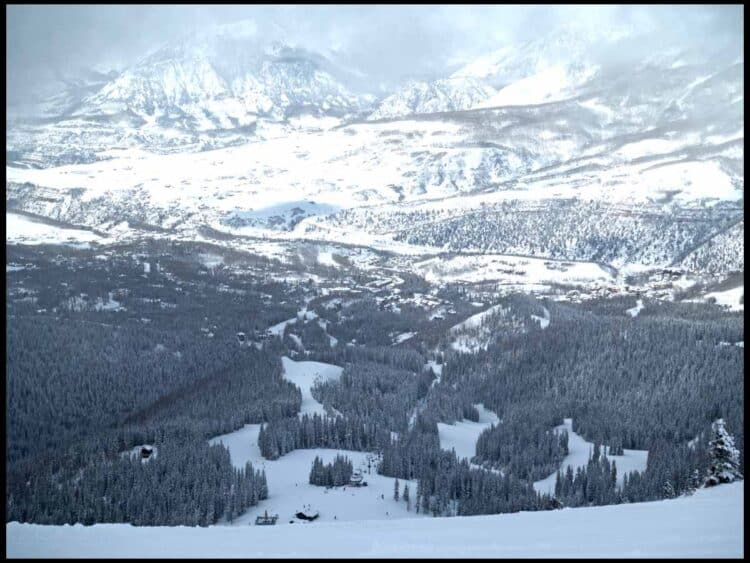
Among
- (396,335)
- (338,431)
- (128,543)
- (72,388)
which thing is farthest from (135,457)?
(396,335)

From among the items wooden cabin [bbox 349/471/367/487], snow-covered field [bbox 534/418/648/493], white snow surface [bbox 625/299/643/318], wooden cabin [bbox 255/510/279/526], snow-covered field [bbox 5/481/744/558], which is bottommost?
wooden cabin [bbox 255/510/279/526]

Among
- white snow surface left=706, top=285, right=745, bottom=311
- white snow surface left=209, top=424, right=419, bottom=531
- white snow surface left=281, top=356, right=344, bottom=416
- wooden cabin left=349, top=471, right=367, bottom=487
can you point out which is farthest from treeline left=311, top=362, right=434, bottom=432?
white snow surface left=706, top=285, right=745, bottom=311

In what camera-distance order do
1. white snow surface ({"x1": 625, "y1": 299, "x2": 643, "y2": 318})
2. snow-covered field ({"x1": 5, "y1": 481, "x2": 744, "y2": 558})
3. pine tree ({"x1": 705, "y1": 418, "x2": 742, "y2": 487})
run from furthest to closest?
white snow surface ({"x1": 625, "y1": 299, "x2": 643, "y2": 318}) → pine tree ({"x1": 705, "y1": 418, "x2": 742, "y2": 487}) → snow-covered field ({"x1": 5, "y1": 481, "x2": 744, "y2": 558})

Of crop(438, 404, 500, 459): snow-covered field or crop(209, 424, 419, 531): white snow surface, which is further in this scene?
crop(438, 404, 500, 459): snow-covered field

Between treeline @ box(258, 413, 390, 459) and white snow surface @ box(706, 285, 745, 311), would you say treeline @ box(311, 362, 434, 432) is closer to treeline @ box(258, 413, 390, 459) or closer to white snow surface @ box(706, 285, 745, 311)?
treeline @ box(258, 413, 390, 459)

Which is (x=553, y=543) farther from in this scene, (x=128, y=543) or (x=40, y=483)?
(x=40, y=483)

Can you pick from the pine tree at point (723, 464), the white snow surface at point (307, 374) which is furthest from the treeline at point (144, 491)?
the pine tree at point (723, 464)

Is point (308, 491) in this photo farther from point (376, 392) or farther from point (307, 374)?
point (307, 374)
